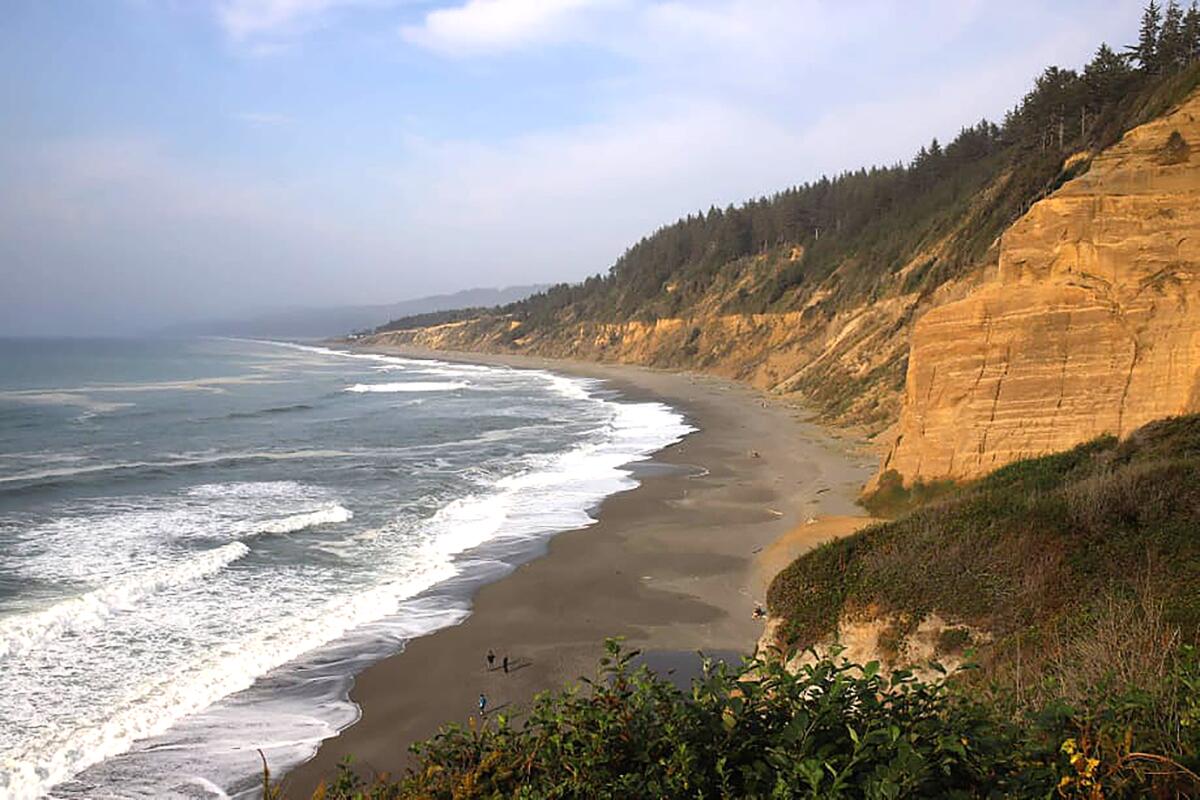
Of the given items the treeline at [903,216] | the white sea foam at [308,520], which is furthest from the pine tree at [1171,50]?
the white sea foam at [308,520]

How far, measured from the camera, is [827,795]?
132 inches

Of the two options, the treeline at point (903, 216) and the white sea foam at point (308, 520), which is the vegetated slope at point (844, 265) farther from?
the white sea foam at point (308, 520)

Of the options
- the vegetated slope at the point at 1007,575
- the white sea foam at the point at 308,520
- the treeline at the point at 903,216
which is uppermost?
the treeline at the point at 903,216

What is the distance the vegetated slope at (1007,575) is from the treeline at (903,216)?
18.7 meters

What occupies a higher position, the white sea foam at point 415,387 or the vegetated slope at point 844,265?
the vegetated slope at point 844,265

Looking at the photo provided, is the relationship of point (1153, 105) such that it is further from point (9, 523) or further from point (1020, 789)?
point (9, 523)

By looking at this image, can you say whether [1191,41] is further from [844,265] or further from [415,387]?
[415,387]

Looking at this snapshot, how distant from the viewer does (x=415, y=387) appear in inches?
3196

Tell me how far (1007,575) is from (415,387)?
7475cm

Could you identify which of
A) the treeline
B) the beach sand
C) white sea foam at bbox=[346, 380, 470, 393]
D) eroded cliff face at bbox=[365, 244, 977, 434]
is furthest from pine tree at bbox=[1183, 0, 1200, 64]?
white sea foam at bbox=[346, 380, 470, 393]

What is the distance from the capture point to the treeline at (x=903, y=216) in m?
41.6

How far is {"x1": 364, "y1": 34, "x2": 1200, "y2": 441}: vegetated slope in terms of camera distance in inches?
1625

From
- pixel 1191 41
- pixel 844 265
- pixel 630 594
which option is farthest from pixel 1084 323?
pixel 844 265

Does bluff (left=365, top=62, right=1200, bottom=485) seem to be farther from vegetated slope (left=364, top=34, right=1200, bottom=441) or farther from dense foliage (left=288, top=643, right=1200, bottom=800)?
dense foliage (left=288, top=643, right=1200, bottom=800)
